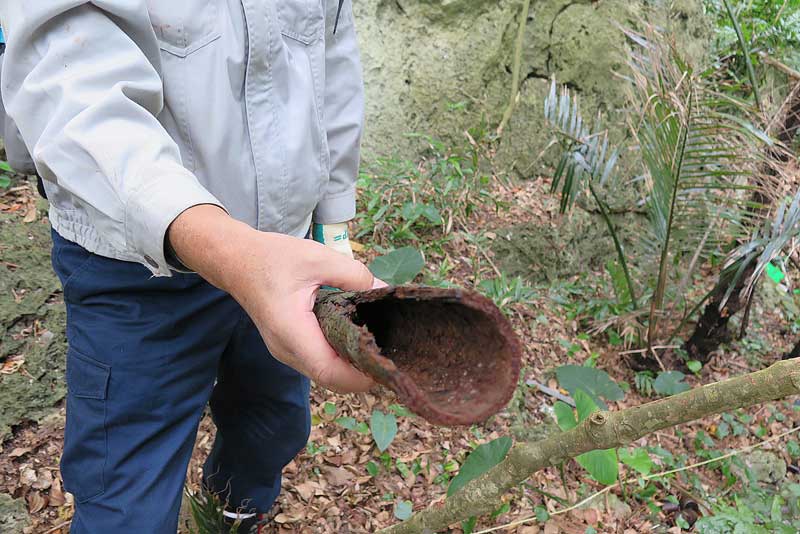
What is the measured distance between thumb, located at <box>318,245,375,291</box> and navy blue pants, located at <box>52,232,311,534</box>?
580mm

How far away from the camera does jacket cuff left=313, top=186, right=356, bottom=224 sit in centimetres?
191

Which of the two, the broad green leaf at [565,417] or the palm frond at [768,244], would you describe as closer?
the broad green leaf at [565,417]

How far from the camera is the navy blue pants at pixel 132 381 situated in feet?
4.47

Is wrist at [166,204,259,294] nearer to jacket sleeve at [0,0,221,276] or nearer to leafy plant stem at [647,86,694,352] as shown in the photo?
jacket sleeve at [0,0,221,276]

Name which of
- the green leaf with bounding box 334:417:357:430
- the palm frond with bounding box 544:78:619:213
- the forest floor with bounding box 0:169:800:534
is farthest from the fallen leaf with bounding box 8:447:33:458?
the palm frond with bounding box 544:78:619:213

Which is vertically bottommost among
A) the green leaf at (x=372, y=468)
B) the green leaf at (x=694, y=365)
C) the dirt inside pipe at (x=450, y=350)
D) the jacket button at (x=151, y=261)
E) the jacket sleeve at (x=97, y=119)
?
the green leaf at (x=694, y=365)

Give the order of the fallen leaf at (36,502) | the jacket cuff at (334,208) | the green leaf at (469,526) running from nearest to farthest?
the jacket cuff at (334,208) < the fallen leaf at (36,502) < the green leaf at (469,526)

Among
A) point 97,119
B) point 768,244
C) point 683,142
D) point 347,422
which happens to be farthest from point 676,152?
point 97,119

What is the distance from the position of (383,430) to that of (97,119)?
1.75 meters

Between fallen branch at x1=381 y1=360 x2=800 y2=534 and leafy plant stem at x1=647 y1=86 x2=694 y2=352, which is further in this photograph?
leafy plant stem at x1=647 y1=86 x2=694 y2=352

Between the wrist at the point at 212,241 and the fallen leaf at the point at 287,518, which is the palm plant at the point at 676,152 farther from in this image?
the wrist at the point at 212,241

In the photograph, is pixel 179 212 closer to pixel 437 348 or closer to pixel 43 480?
pixel 437 348

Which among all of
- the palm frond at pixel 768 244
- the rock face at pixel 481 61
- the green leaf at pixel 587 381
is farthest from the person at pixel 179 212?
the rock face at pixel 481 61

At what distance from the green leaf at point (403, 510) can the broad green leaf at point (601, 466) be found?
734 millimetres
